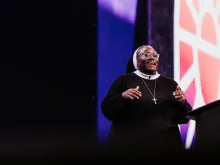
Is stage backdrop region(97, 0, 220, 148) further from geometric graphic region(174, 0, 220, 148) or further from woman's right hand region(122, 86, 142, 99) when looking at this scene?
woman's right hand region(122, 86, 142, 99)

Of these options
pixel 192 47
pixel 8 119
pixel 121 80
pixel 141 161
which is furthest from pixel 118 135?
pixel 141 161

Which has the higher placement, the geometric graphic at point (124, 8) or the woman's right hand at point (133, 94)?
the geometric graphic at point (124, 8)

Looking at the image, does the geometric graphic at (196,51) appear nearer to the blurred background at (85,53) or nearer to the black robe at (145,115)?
the blurred background at (85,53)

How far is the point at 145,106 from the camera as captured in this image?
2867 millimetres

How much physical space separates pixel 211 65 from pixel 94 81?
4.57 feet

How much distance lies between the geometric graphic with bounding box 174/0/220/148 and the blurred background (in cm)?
1

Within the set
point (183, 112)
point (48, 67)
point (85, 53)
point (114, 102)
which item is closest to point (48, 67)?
point (48, 67)

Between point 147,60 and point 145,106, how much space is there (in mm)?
369

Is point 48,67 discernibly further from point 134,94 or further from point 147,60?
point 134,94

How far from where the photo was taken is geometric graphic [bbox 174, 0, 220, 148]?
434 cm

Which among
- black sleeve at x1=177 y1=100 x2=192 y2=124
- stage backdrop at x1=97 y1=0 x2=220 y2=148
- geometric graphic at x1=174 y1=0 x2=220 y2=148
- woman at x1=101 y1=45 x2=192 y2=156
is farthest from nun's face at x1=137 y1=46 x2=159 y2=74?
geometric graphic at x1=174 y1=0 x2=220 y2=148

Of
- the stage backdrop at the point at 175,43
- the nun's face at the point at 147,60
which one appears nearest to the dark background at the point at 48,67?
the stage backdrop at the point at 175,43

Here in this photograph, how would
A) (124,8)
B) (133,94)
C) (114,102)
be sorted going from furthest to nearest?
(124,8) → (114,102) → (133,94)

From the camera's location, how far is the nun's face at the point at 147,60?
3.03 m
